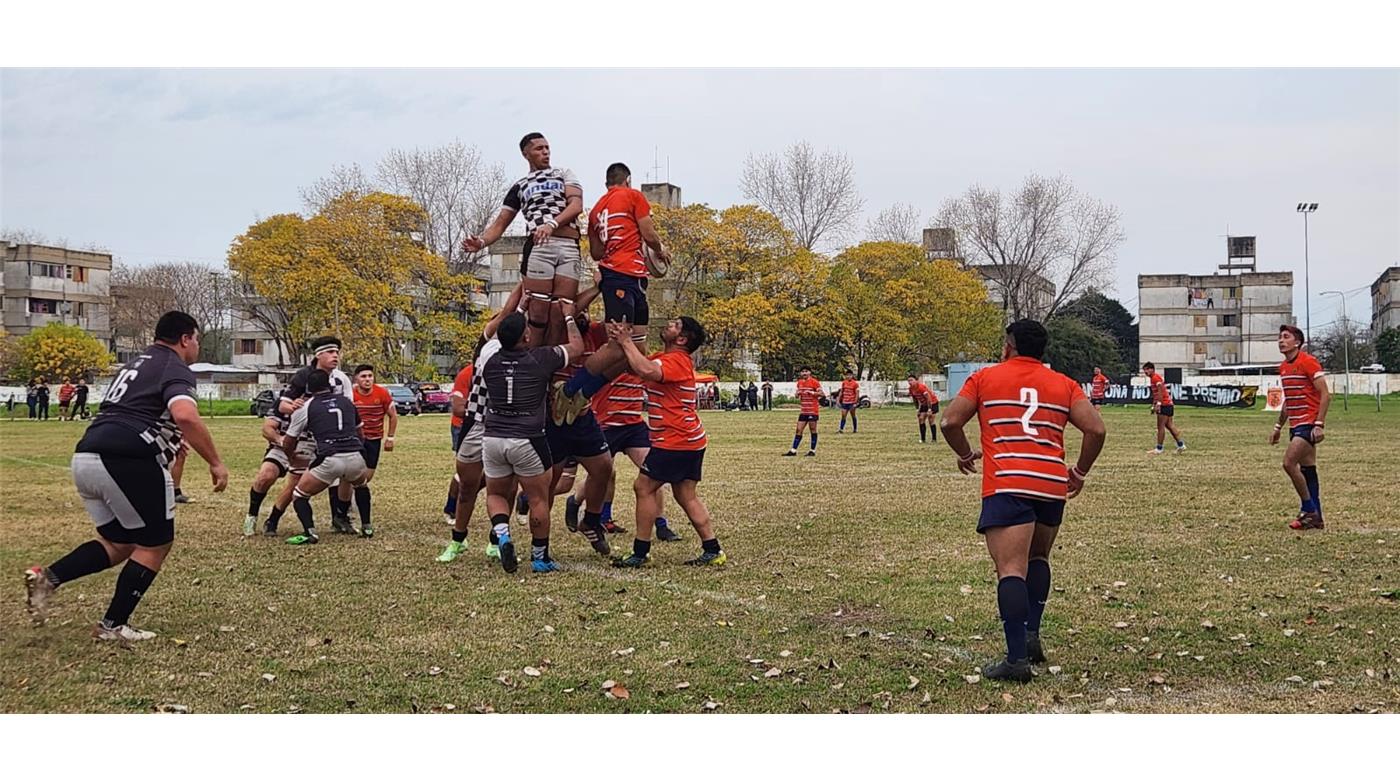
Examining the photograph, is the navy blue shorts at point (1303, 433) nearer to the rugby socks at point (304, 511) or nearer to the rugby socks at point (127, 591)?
the rugby socks at point (304, 511)

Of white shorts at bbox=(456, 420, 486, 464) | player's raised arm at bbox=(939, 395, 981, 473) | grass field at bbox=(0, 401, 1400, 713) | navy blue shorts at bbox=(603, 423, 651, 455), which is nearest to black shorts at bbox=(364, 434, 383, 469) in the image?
grass field at bbox=(0, 401, 1400, 713)

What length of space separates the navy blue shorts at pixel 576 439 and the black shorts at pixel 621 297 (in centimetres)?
113

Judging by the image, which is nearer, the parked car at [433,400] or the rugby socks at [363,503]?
the rugby socks at [363,503]

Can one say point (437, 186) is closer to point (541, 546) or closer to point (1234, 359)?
point (541, 546)

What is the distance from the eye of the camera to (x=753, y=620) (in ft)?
27.1

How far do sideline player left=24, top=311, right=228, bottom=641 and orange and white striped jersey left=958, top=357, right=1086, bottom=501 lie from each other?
4.89 metres

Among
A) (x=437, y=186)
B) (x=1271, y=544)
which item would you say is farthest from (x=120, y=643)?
(x=437, y=186)

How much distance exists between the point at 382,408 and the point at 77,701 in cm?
824

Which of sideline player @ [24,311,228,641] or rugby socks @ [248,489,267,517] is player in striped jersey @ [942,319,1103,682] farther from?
rugby socks @ [248,489,267,517]

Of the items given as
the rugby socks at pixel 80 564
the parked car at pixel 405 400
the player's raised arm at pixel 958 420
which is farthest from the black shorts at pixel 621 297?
the parked car at pixel 405 400

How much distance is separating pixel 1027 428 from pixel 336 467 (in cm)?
786

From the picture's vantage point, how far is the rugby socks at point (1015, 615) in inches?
259

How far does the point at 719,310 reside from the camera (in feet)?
223

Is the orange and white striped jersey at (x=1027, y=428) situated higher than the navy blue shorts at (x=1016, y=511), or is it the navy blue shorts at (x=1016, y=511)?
the orange and white striped jersey at (x=1027, y=428)
